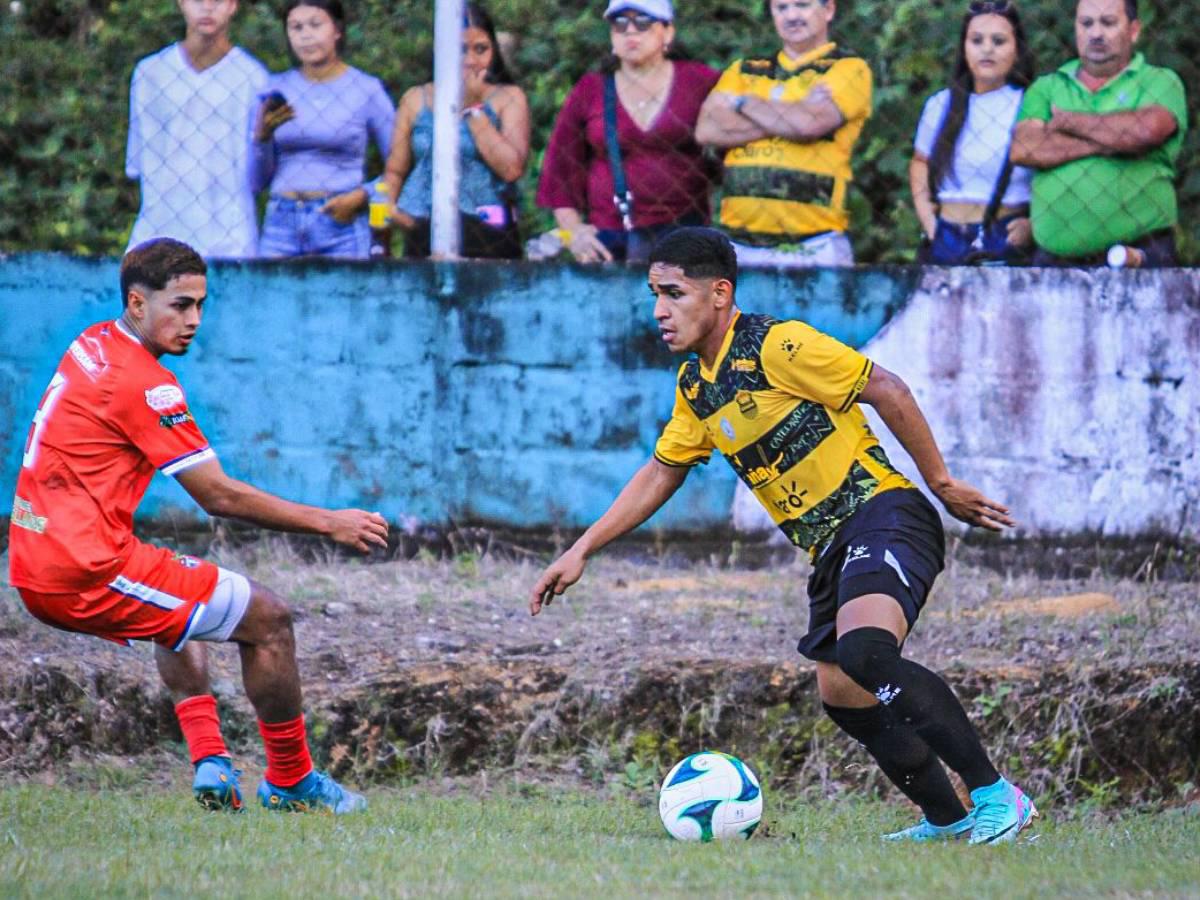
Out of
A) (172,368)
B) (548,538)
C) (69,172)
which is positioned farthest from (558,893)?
(69,172)

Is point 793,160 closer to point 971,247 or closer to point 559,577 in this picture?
point 971,247

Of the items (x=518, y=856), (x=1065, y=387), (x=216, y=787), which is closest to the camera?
(x=518, y=856)

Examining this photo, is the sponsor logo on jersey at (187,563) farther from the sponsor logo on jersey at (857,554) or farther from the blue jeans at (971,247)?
the blue jeans at (971,247)

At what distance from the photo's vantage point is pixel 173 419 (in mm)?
5852

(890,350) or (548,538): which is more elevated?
(890,350)

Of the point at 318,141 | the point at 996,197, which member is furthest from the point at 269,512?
the point at 996,197

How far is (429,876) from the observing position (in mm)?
4781

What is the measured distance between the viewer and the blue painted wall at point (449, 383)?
902 cm

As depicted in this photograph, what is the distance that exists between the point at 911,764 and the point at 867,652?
0.53m

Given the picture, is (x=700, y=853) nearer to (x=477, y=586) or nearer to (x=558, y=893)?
(x=558, y=893)

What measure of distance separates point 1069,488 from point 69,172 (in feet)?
21.1

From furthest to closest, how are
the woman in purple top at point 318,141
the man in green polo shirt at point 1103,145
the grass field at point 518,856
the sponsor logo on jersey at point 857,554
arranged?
the woman in purple top at point 318,141, the man in green polo shirt at point 1103,145, the sponsor logo on jersey at point 857,554, the grass field at point 518,856

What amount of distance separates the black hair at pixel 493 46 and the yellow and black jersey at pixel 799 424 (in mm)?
3842

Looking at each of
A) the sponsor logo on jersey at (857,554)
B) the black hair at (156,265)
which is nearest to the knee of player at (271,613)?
the black hair at (156,265)
